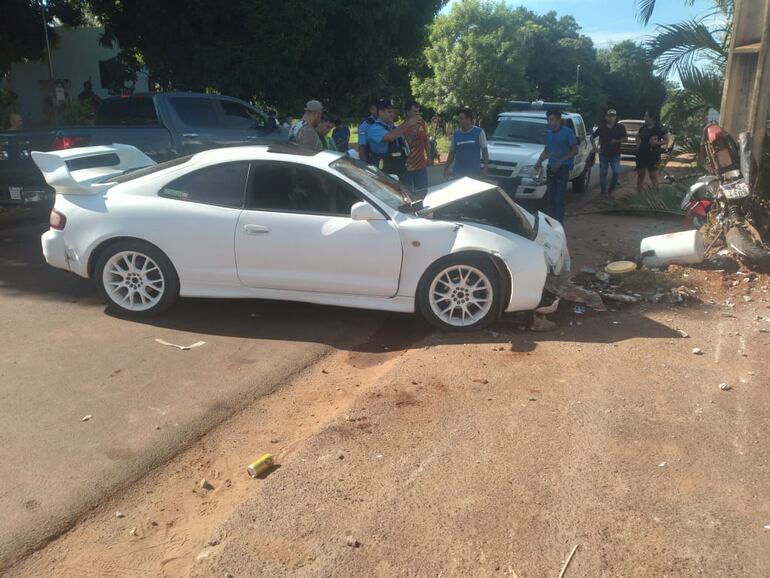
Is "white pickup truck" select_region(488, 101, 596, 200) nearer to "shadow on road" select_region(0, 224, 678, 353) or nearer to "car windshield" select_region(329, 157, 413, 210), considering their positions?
"car windshield" select_region(329, 157, 413, 210)

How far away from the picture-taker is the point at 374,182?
6.39 metres

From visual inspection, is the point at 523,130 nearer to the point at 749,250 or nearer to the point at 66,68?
the point at 749,250

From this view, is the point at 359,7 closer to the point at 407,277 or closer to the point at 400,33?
the point at 400,33

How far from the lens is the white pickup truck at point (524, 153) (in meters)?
12.4

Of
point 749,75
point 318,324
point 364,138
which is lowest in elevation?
point 318,324

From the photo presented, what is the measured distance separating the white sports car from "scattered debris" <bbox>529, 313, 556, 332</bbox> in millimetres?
203

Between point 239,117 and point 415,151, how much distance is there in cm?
372

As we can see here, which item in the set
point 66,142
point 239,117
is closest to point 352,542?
point 66,142

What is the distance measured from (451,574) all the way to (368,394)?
6.05 feet

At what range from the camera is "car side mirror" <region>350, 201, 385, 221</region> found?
5.68m

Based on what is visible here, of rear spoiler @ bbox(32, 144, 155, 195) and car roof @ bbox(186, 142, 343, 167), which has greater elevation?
car roof @ bbox(186, 142, 343, 167)

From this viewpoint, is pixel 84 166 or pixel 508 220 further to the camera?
pixel 84 166

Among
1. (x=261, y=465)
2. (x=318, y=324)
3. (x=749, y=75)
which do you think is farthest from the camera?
(x=749, y=75)

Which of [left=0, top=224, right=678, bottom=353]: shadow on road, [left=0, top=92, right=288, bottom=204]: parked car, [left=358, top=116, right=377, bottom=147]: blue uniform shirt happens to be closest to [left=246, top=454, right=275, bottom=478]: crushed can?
[left=0, top=224, right=678, bottom=353]: shadow on road
